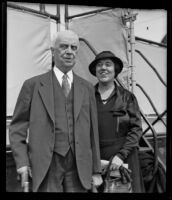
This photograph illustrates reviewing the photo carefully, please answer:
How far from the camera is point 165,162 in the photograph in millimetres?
3596

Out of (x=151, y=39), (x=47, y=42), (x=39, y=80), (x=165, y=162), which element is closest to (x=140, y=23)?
(x=151, y=39)

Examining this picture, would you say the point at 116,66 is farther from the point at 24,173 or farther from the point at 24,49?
the point at 24,173

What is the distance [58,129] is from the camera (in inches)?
124

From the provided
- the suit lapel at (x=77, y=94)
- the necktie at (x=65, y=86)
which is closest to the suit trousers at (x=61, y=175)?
the suit lapel at (x=77, y=94)

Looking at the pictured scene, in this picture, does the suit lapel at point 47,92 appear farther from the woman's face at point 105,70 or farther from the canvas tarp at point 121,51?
the woman's face at point 105,70

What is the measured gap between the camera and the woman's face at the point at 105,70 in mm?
3400

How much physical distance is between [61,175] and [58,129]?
423 millimetres

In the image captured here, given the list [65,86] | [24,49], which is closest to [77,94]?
[65,86]

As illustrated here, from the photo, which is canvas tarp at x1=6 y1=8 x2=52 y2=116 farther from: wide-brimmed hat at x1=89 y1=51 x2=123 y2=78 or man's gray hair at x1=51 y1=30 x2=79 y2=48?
wide-brimmed hat at x1=89 y1=51 x2=123 y2=78

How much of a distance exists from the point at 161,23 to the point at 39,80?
4.79 ft

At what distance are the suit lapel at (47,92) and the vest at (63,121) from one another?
1.5 inches
